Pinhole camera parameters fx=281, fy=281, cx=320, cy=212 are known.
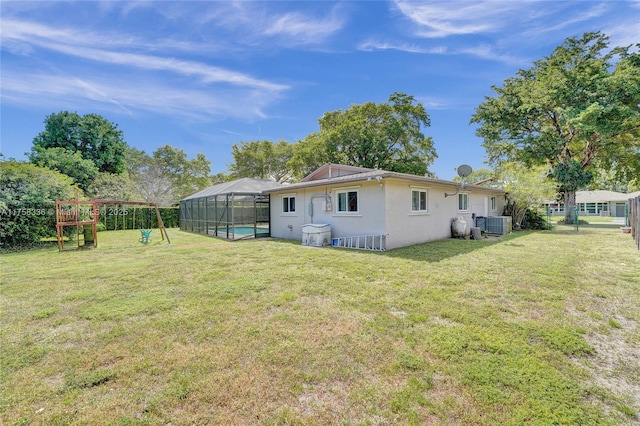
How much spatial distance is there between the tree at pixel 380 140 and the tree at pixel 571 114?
5034 mm

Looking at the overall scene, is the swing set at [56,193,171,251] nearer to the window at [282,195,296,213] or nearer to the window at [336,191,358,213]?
the window at [282,195,296,213]

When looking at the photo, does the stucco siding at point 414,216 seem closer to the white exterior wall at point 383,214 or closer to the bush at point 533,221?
the white exterior wall at point 383,214

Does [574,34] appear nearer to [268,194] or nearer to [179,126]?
[268,194]

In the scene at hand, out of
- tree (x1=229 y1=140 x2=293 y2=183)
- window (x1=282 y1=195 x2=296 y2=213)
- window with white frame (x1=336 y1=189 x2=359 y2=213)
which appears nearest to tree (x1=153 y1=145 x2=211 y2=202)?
tree (x1=229 y1=140 x2=293 y2=183)

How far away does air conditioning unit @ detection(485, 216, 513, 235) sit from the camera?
13.1 m

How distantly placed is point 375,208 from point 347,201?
1.35m

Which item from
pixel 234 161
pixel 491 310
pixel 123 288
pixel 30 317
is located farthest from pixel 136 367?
pixel 234 161

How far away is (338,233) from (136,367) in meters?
8.36

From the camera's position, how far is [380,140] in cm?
2372

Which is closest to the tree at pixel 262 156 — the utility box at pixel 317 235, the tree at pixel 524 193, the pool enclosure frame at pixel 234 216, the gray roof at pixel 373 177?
the pool enclosure frame at pixel 234 216

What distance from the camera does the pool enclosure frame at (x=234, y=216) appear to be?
13.2m

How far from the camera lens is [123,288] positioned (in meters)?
5.10

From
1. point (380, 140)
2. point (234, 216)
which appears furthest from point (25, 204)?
point (380, 140)

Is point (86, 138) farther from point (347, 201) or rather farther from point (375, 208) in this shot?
point (375, 208)
